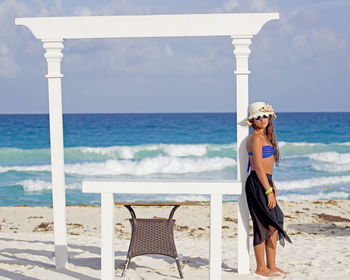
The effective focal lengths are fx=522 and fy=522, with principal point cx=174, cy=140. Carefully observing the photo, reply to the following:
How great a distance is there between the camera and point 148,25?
17.1 ft

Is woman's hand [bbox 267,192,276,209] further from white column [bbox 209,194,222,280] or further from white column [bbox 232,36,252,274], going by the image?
white column [bbox 209,194,222,280]

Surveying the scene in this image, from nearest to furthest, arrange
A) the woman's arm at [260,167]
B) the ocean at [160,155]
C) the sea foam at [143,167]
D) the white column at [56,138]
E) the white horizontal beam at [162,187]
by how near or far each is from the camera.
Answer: the white horizontal beam at [162,187] < the woman's arm at [260,167] < the white column at [56,138] < the ocean at [160,155] < the sea foam at [143,167]

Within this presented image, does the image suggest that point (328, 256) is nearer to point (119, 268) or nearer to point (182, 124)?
point (119, 268)

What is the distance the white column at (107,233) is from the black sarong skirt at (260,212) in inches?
57.2

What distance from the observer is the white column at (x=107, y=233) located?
14.3 feet

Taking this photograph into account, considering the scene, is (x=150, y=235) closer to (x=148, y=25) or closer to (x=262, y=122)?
(x=262, y=122)

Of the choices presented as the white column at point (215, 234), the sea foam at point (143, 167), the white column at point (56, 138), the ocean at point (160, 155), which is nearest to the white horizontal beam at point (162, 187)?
the white column at point (215, 234)

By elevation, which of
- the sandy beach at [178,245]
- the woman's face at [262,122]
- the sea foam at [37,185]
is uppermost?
the woman's face at [262,122]

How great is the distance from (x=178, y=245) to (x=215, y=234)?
2.86 metres

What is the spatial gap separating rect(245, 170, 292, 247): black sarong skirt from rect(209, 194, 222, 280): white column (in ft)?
2.90

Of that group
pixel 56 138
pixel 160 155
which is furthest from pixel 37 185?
pixel 56 138

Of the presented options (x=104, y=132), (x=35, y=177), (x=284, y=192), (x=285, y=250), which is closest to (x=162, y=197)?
(x=284, y=192)

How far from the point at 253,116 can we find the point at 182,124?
30.9 m

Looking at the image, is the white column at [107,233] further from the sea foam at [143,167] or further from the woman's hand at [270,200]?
the sea foam at [143,167]
